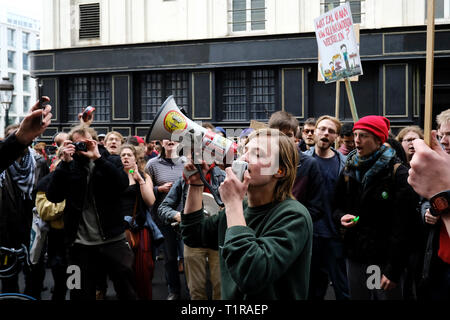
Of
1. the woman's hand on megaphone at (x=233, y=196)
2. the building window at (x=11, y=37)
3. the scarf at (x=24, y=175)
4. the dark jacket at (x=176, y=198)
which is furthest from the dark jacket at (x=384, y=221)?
the building window at (x=11, y=37)

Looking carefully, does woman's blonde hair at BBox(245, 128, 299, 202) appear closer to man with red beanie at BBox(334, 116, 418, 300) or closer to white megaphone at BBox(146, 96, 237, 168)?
white megaphone at BBox(146, 96, 237, 168)

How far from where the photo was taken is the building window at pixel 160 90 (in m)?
16.7

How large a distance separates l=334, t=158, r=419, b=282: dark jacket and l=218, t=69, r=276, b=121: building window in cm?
1177

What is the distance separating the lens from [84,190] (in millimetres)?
4582

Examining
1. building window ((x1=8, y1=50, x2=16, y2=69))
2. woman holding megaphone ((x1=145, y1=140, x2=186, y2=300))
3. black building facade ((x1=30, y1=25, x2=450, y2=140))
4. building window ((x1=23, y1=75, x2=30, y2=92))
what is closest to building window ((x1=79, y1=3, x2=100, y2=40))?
black building facade ((x1=30, y1=25, x2=450, y2=140))

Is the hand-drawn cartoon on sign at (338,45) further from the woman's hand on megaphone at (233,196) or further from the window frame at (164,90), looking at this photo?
the window frame at (164,90)

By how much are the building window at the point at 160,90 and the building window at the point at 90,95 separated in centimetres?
134

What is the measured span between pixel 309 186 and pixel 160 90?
42.1 ft

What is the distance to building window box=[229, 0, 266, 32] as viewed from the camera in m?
15.8

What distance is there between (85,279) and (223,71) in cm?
1246

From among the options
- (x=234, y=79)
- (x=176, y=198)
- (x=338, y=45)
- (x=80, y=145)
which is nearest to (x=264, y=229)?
(x=80, y=145)
